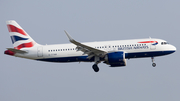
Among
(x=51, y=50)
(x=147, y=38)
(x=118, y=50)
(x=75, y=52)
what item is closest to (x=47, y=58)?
(x=51, y=50)

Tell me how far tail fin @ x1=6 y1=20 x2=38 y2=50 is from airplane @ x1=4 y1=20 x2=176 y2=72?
170 millimetres

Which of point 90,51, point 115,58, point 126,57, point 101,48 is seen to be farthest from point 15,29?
point 126,57

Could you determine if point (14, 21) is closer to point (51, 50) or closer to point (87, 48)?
point (51, 50)

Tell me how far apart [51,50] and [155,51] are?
51.9ft

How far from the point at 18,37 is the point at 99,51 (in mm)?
14306

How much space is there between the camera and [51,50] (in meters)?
48.8

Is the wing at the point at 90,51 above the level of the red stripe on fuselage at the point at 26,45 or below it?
below

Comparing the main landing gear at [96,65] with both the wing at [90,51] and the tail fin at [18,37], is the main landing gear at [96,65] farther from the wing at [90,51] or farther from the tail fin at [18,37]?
the tail fin at [18,37]

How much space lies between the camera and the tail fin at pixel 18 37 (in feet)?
166

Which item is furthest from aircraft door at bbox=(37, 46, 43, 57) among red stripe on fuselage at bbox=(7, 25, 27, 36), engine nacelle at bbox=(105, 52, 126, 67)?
engine nacelle at bbox=(105, 52, 126, 67)

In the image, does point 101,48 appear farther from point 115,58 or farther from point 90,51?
point 115,58

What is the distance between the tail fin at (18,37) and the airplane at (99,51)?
170mm

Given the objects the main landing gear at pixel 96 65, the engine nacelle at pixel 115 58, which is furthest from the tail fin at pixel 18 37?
the engine nacelle at pixel 115 58

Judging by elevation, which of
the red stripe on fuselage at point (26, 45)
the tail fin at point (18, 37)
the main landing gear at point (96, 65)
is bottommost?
the main landing gear at point (96, 65)
